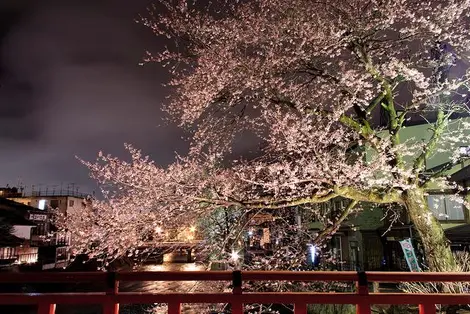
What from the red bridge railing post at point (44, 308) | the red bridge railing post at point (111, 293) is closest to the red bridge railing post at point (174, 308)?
the red bridge railing post at point (111, 293)

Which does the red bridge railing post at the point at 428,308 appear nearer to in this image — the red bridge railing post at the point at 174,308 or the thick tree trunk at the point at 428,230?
the red bridge railing post at the point at 174,308

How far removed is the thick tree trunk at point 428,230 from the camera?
7800 millimetres

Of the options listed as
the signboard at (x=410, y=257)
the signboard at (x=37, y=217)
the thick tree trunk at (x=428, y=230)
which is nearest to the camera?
the thick tree trunk at (x=428, y=230)

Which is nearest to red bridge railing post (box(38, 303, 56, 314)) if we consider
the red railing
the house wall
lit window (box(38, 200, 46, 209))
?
the red railing

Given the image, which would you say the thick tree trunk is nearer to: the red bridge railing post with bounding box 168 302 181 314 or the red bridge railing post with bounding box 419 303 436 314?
the red bridge railing post with bounding box 419 303 436 314

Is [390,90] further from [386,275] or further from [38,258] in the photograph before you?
[38,258]

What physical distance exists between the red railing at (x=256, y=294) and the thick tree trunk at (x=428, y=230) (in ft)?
11.8

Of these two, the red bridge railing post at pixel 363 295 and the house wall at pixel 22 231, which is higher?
the house wall at pixel 22 231

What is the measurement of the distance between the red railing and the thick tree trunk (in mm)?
3588

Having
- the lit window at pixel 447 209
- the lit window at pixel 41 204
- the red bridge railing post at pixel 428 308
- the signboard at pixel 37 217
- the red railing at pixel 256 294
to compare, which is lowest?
the red bridge railing post at pixel 428 308

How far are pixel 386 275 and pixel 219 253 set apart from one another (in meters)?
4.46

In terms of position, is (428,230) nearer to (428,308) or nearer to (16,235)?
(428,308)

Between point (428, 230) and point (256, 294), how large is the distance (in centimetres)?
522

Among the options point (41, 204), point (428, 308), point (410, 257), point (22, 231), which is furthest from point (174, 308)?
point (41, 204)
